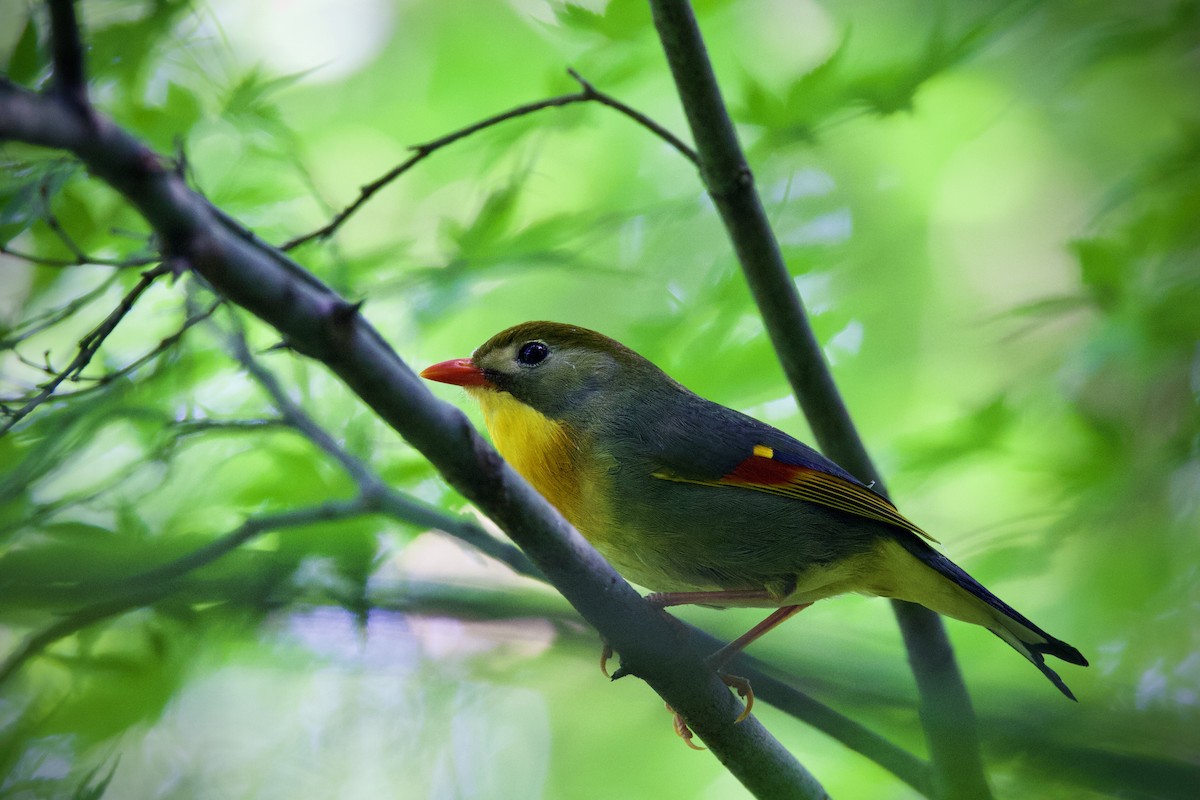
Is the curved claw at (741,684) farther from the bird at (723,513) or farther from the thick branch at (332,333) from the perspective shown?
the thick branch at (332,333)

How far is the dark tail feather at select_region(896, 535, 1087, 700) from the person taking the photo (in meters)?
2.95

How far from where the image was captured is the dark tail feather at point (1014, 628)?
116 inches

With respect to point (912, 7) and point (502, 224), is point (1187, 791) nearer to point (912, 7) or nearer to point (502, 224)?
point (502, 224)

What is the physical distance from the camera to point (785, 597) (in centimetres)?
321

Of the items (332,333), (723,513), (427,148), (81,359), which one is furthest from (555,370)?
(332,333)

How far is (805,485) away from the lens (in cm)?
321

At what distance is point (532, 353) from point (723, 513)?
35.8 inches

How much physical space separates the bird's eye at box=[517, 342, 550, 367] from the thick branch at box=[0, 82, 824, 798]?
1401mm

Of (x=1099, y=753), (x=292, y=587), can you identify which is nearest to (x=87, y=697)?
(x=292, y=587)

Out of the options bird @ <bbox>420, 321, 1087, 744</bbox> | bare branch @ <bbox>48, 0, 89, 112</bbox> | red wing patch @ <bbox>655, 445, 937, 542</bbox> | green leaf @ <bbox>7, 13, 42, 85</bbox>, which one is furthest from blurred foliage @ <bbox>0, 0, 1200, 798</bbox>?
bare branch @ <bbox>48, 0, 89, 112</bbox>

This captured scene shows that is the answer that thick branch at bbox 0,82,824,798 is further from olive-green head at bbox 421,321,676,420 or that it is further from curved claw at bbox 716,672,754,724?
olive-green head at bbox 421,321,676,420

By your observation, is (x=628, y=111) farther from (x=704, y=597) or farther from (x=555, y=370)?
(x=704, y=597)

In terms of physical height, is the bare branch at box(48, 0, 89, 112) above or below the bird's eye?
below

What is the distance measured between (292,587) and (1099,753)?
2.05 m
